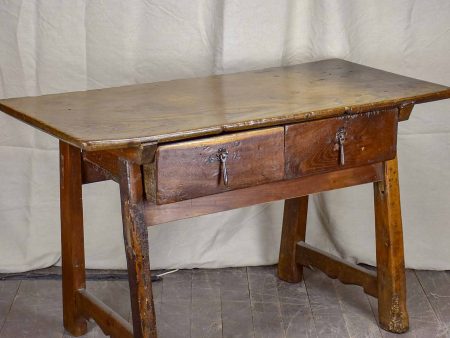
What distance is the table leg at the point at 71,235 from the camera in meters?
3.21

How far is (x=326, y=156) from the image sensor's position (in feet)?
10.0

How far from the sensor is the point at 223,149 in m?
2.80

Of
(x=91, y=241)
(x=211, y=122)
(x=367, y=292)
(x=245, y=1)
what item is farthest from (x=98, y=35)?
(x=367, y=292)

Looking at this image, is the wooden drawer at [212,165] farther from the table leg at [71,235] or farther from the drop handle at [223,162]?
the table leg at [71,235]

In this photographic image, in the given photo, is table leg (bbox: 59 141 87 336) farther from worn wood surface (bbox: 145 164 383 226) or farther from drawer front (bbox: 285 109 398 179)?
drawer front (bbox: 285 109 398 179)

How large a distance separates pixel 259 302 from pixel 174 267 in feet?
1.61

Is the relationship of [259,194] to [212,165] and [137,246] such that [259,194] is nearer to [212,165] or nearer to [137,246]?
[212,165]

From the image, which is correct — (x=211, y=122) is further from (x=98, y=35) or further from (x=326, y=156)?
(x=98, y=35)

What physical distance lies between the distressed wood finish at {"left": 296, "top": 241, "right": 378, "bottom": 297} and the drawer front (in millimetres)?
534

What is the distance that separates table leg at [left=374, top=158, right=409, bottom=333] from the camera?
333 cm

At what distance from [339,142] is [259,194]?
310mm

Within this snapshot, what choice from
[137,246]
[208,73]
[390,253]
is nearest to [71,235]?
[137,246]

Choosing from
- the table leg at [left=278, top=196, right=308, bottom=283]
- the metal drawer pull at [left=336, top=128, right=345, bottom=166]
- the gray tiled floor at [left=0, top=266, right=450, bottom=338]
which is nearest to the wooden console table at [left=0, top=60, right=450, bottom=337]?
the metal drawer pull at [left=336, top=128, right=345, bottom=166]

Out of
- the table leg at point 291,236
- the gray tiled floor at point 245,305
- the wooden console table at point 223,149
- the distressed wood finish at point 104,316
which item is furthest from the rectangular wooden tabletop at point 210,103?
the gray tiled floor at point 245,305
